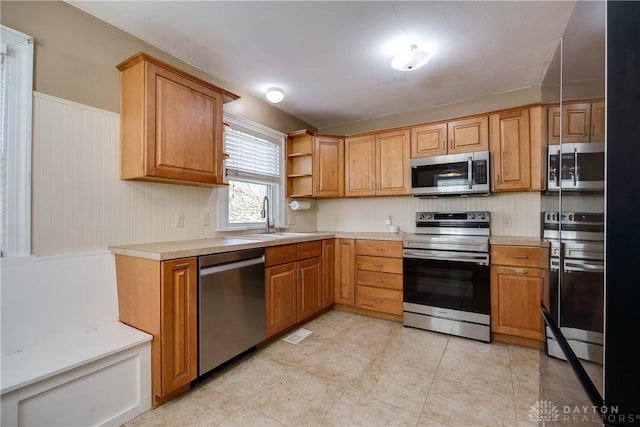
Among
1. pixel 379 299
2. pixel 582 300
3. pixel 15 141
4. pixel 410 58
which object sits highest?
pixel 410 58

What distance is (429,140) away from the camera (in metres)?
3.19

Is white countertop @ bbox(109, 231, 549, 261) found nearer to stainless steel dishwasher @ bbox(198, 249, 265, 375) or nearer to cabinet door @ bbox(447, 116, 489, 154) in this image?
stainless steel dishwasher @ bbox(198, 249, 265, 375)

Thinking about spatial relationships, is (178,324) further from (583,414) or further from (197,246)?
(583,414)

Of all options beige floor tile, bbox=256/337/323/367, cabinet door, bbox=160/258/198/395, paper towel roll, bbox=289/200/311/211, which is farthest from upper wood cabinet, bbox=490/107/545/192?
cabinet door, bbox=160/258/198/395

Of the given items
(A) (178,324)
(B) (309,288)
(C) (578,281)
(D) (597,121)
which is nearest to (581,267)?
(C) (578,281)

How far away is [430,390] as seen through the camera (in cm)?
188

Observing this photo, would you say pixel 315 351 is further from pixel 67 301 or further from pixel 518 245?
pixel 518 245

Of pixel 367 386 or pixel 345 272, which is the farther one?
pixel 345 272

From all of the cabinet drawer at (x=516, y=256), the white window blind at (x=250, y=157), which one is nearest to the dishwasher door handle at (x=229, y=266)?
the white window blind at (x=250, y=157)

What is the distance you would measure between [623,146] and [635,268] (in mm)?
256

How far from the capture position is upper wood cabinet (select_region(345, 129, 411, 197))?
3.37 m

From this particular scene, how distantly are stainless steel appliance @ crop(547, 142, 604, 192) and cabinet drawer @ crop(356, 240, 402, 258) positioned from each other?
1991 mm

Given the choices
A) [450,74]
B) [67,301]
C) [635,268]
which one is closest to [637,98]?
[635,268]

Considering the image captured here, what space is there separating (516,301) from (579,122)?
2.22m
